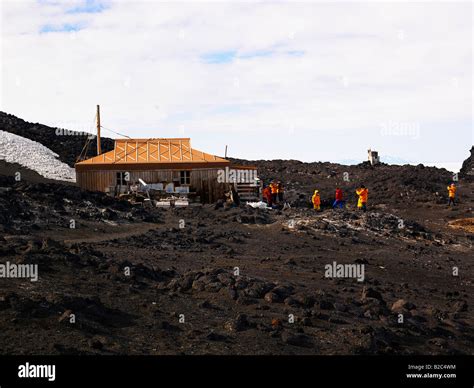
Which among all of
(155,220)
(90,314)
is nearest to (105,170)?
(155,220)

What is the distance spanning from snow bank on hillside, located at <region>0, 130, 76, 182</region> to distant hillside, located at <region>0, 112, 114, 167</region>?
5.26 ft

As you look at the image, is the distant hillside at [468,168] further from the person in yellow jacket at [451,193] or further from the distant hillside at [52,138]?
the distant hillside at [52,138]

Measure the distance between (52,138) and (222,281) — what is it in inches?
1723

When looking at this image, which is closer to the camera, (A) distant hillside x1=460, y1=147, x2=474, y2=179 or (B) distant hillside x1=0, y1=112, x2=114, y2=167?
(B) distant hillside x1=0, y1=112, x2=114, y2=167

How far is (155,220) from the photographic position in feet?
93.6

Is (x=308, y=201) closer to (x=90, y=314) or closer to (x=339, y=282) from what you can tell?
(x=339, y=282)

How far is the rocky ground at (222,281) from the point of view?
41.5 ft

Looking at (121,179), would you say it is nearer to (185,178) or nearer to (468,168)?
(185,178)

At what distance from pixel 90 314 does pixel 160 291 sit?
266 cm

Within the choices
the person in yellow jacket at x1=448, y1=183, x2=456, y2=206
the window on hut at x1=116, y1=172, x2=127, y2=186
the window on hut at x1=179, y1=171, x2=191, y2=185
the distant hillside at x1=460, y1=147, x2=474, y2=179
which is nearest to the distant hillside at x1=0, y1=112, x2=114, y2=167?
the window on hut at x1=116, y1=172, x2=127, y2=186

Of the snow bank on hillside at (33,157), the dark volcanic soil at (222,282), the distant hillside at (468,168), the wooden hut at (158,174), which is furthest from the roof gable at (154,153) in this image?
the distant hillside at (468,168)

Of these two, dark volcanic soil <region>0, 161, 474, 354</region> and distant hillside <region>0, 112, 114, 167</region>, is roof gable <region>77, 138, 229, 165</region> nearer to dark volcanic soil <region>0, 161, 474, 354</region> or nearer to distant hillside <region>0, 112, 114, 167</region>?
dark volcanic soil <region>0, 161, 474, 354</region>

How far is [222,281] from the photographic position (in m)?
16.2

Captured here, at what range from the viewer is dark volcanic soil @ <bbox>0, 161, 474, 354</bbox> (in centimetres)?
1263
